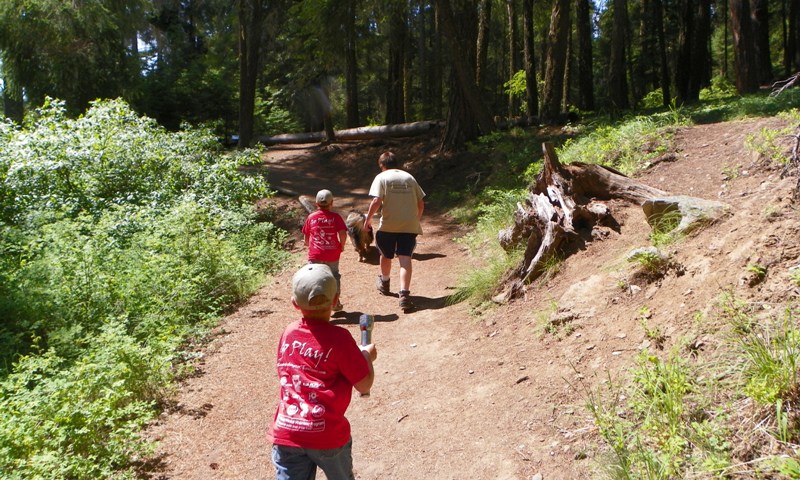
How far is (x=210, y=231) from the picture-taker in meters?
10.6

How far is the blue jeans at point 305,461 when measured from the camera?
9.86 ft

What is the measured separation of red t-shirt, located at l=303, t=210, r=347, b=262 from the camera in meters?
7.39

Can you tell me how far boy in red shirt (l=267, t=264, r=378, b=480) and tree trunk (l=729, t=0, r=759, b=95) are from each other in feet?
54.1

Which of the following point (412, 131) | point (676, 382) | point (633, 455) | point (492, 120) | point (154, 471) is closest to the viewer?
point (633, 455)

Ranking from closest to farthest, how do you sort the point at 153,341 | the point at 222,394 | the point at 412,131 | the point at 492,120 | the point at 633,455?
the point at 633,455 → the point at 222,394 → the point at 153,341 → the point at 492,120 → the point at 412,131

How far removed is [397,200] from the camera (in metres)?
8.10

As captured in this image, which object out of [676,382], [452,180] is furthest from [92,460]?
[452,180]

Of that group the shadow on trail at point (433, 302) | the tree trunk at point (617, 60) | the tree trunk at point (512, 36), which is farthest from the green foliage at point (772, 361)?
the tree trunk at point (512, 36)

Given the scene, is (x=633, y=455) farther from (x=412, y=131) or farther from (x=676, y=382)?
(x=412, y=131)

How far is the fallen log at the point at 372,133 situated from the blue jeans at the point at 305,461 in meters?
17.1

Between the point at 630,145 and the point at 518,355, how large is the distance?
540 cm

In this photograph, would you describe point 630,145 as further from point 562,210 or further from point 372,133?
point 372,133

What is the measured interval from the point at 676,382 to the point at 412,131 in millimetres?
17186

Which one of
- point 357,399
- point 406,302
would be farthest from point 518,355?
point 406,302
